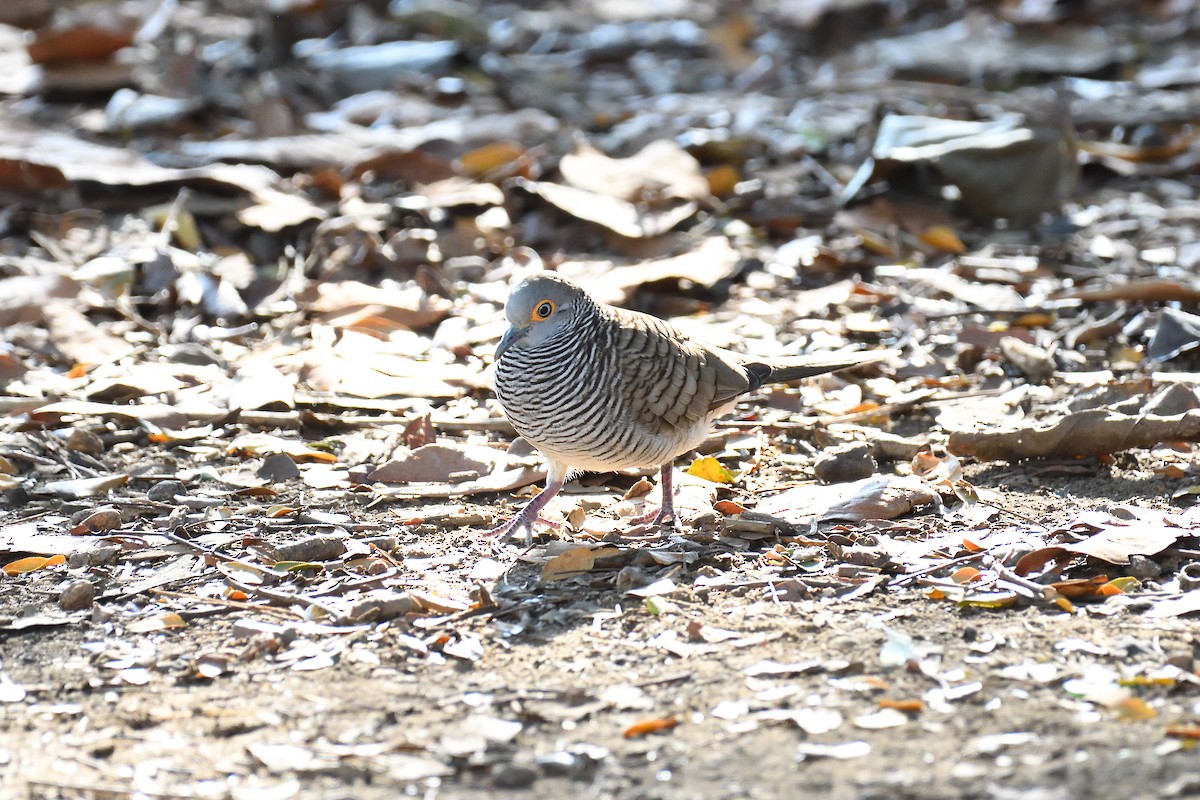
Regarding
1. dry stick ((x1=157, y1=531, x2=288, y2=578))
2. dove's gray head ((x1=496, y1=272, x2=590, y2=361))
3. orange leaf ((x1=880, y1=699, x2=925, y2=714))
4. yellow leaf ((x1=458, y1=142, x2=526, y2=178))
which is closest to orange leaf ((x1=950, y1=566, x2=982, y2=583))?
orange leaf ((x1=880, y1=699, x2=925, y2=714))

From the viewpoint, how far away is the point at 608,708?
339cm

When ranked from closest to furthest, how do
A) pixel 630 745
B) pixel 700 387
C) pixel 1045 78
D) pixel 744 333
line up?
pixel 630 745, pixel 700 387, pixel 744 333, pixel 1045 78

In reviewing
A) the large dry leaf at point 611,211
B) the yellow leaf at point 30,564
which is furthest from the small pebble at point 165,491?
the large dry leaf at point 611,211

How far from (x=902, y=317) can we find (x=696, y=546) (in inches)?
103

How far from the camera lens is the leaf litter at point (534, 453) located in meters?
3.32

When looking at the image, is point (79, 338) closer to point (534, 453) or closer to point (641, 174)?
point (534, 453)

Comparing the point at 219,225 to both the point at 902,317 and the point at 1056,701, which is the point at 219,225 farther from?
the point at 1056,701

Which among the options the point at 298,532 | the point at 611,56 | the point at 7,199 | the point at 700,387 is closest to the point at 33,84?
the point at 7,199

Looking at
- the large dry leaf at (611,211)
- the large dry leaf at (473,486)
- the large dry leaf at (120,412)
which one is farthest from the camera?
the large dry leaf at (611,211)

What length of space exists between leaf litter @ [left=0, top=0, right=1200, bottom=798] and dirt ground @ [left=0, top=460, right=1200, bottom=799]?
14mm

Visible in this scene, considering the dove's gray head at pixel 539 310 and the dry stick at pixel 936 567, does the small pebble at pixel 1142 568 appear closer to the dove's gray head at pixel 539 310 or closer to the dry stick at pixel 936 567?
the dry stick at pixel 936 567

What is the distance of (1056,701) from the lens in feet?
10.9

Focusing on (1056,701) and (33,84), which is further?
(33,84)

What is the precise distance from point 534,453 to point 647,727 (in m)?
2.23
